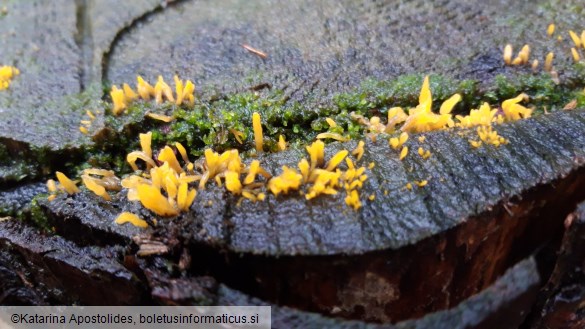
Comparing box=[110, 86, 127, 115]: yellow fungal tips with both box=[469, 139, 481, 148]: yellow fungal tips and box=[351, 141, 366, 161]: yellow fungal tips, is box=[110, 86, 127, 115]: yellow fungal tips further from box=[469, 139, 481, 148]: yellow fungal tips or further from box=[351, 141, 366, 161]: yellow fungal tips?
box=[469, 139, 481, 148]: yellow fungal tips

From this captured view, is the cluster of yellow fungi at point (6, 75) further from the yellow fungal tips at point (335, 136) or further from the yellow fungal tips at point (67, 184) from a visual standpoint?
the yellow fungal tips at point (335, 136)

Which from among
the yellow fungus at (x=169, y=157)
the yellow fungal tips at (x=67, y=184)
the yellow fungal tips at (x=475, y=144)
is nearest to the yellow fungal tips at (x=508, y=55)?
the yellow fungal tips at (x=475, y=144)

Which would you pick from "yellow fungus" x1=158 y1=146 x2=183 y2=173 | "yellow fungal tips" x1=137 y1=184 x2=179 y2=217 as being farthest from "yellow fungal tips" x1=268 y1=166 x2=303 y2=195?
"yellow fungus" x1=158 y1=146 x2=183 y2=173

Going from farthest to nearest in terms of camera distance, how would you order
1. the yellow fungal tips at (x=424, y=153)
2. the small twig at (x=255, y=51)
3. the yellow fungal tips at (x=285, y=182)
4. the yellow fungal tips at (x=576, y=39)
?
the small twig at (x=255, y=51), the yellow fungal tips at (x=576, y=39), the yellow fungal tips at (x=424, y=153), the yellow fungal tips at (x=285, y=182)

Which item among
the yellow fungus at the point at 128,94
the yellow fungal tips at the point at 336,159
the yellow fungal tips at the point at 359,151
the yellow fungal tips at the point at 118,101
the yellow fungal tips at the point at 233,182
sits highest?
the yellow fungus at the point at 128,94

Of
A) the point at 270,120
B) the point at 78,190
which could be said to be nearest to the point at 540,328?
the point at 270,120

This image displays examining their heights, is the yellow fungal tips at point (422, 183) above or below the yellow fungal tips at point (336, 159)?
below
